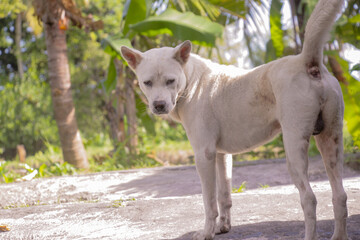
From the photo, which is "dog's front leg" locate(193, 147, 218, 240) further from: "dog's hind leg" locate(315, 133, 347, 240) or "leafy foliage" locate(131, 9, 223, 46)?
"leafy foliage" locate(131, 9, 223, 46)

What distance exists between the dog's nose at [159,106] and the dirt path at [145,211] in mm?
1073

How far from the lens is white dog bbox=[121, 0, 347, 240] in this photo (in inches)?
111

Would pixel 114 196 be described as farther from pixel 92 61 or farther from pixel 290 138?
pixel 92 61

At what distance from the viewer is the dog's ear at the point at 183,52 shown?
342cm

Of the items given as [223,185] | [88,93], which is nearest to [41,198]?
[223,185]

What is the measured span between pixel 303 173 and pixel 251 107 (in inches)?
26.4

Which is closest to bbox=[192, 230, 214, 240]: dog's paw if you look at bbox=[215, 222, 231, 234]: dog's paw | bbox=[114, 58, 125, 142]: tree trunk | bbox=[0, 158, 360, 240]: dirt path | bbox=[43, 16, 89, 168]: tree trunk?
bbox=[0, 158, 360, 240]: dirt path

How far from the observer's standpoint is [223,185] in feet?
11.9

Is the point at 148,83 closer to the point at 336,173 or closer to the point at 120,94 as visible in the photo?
the point at 336,173

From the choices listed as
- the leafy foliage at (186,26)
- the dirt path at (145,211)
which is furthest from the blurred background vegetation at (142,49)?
the dirt path at (145,211)

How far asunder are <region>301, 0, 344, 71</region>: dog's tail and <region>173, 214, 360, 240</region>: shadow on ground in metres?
1.30

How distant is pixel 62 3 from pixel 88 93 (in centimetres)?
1135

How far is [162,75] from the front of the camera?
3.29 m

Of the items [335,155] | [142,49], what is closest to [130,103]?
[142,49]
